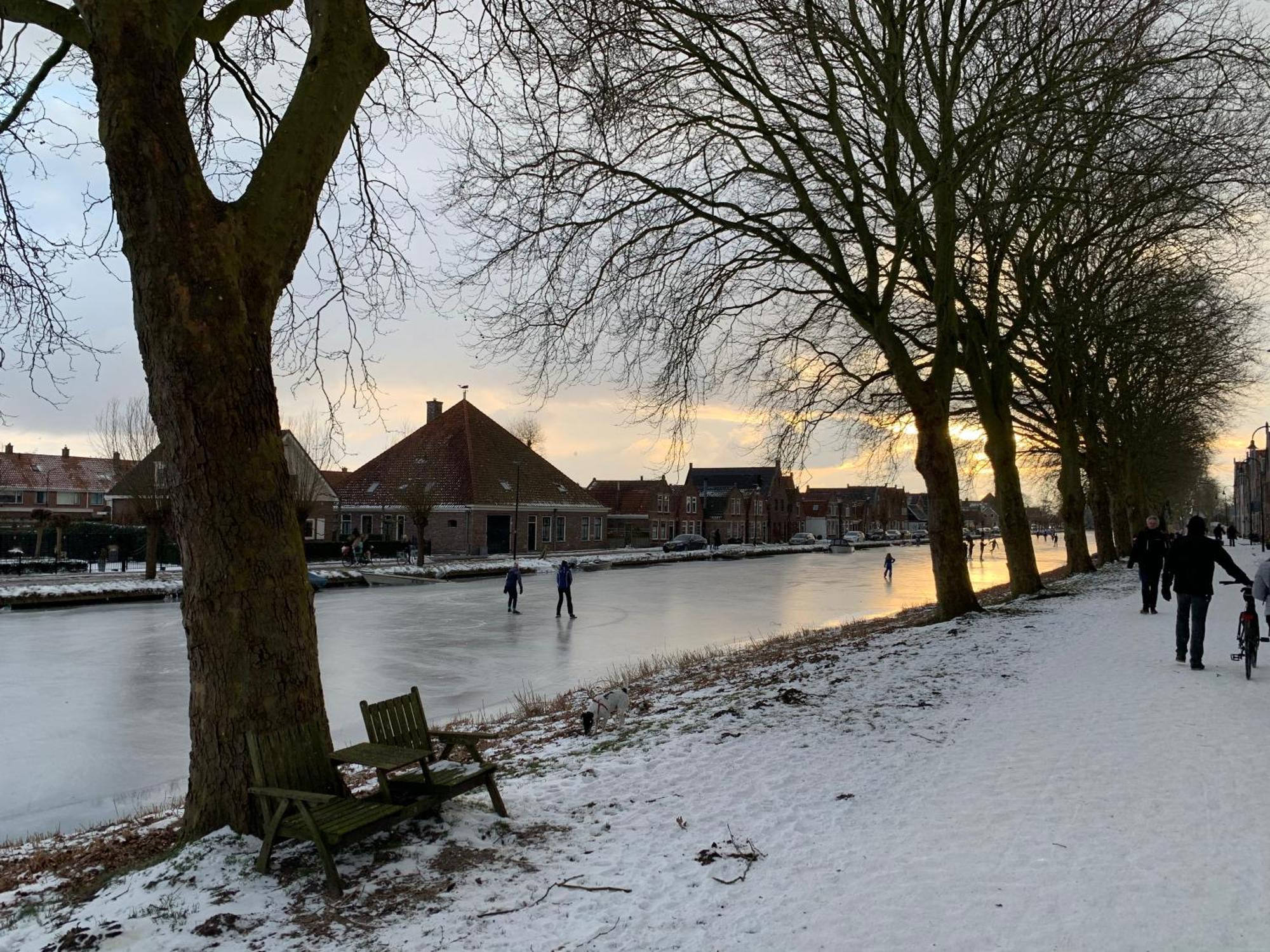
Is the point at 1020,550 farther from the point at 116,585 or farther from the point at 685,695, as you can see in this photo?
the point at 116,585

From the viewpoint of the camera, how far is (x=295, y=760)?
4938 millimetres

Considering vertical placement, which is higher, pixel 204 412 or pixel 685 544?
pixel 204 412

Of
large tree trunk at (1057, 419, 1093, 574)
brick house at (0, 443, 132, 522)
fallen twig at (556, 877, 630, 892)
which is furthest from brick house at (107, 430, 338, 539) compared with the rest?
fallen twig at (556, 877, 630, 892)

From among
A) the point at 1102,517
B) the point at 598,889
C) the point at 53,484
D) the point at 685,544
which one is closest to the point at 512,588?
the point at 598,889

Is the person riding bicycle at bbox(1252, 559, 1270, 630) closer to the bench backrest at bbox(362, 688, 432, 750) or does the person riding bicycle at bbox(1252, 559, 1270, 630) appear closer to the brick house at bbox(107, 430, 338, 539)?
the bench backrest at bbox(362, 688, 432, 750)

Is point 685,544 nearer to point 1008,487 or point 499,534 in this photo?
point 499,534

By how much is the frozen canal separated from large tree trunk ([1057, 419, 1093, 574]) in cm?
511

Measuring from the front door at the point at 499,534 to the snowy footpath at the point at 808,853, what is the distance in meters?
44.0

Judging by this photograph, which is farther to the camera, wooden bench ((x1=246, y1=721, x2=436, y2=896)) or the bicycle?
the bicycle

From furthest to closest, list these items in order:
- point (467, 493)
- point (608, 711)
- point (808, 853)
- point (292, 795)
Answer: point (467, 493), point (608, 711), point (808, 853), point (292, 795)

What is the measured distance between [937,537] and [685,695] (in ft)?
25.1

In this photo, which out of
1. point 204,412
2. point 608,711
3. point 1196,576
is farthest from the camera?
Answer: point 1196,576

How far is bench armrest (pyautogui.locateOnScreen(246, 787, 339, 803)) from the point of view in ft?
14.4

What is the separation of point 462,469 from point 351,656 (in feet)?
117
